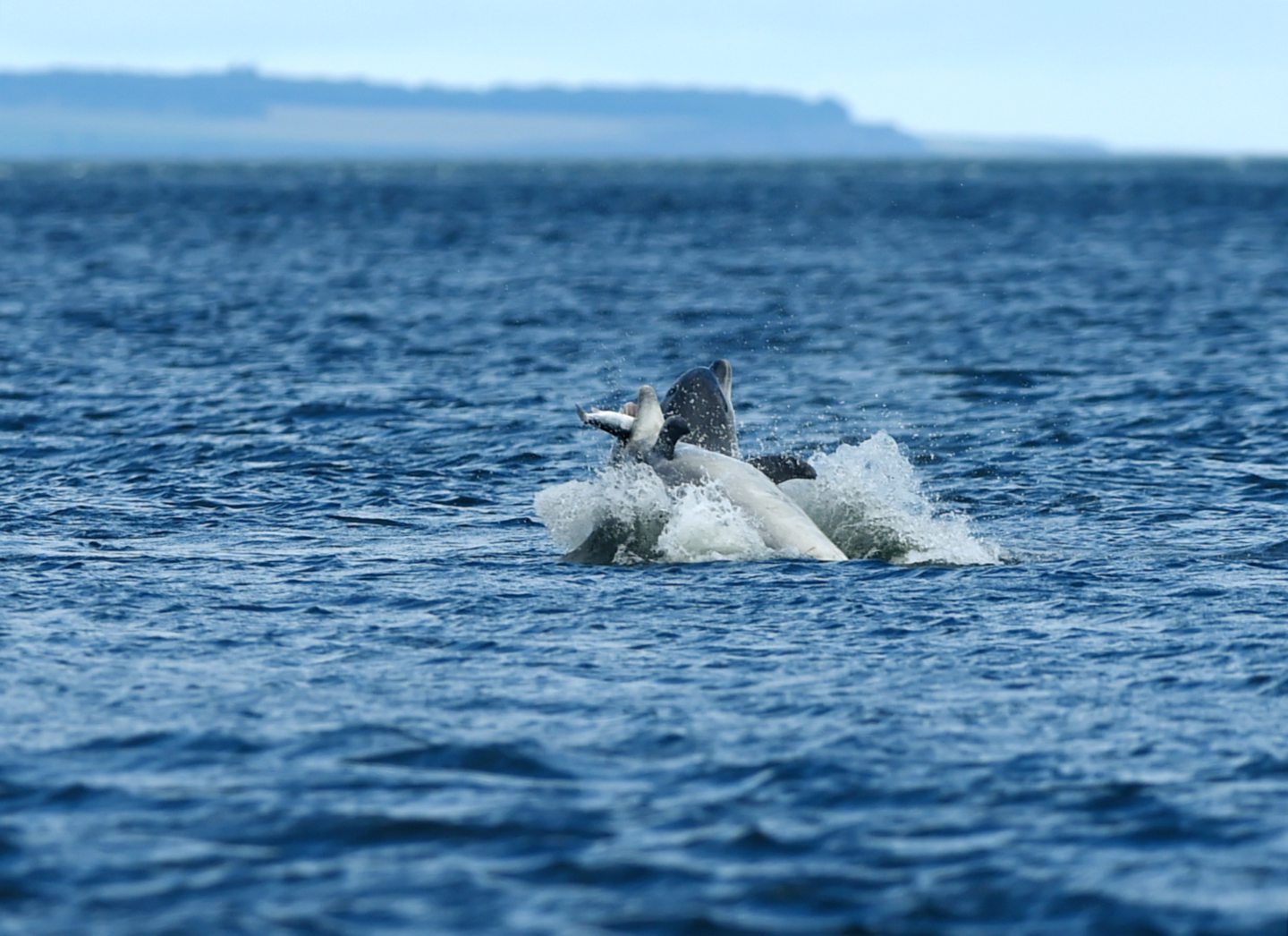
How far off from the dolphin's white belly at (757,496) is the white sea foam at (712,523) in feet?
0.44

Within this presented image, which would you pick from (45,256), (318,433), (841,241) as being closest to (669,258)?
(841,241)

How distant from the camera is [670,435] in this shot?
69.5 ft

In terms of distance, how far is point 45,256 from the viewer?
256 feet

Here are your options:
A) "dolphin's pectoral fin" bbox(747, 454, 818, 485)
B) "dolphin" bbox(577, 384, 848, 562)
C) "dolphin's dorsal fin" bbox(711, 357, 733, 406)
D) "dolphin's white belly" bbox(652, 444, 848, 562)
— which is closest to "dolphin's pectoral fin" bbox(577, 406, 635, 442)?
"dolphin" bbox(577, 384, 848, 562)

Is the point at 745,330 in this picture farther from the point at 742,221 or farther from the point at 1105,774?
the point at 742,221

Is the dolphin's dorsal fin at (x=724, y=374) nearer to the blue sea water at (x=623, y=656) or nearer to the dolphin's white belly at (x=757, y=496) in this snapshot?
the dolphin's white belly at (x=757, y=496)

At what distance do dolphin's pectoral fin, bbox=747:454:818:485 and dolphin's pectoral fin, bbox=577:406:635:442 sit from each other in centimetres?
147

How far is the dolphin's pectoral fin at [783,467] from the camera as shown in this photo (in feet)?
70.4

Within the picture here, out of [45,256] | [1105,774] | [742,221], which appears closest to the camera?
[1105,774]

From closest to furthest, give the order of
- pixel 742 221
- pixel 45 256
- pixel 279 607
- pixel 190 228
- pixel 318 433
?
pixel 279 607 → pixel 318 433 → pixel 45 256 → pixel 190 228 → pixel 742 221

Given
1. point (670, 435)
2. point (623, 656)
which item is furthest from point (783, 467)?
point (623, 656)

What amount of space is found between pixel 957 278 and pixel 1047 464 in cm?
4058

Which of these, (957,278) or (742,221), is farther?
(742,221)

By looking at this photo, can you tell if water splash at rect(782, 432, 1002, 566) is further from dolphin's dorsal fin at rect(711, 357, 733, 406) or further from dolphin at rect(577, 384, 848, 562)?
dolphin's dorsal fin at rect(711, 357, 733, 406)
